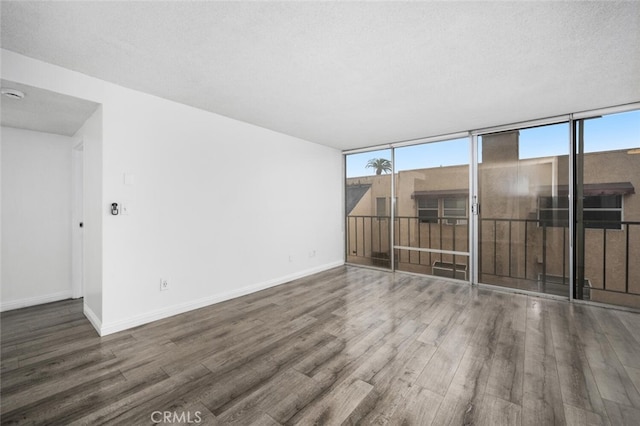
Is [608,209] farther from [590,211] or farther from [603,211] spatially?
[590,211]

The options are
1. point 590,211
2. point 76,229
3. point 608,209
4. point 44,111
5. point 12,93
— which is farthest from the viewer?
point 76,229

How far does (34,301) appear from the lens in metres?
3.34

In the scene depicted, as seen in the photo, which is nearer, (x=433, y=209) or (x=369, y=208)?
(x=433, y=209)

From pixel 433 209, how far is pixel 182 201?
3807 mm

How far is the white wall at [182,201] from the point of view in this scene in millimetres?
2570

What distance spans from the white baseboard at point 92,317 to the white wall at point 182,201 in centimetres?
7

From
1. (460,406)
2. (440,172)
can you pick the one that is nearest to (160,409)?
(460,406)

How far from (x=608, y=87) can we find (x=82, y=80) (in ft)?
16.3

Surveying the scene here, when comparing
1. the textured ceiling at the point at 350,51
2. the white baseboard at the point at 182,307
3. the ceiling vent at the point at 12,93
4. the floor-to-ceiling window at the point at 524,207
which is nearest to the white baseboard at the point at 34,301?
the white baseboard at the point at 182,307

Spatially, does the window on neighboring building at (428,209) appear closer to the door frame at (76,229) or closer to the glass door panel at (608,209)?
the glass door panel at (608,209)

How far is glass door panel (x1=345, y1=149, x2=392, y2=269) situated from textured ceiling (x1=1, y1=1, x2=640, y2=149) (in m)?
2.05

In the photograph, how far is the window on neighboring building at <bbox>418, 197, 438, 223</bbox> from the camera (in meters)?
4.53

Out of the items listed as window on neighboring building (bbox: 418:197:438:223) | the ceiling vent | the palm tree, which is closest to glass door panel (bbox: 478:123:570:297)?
window on neighboring building (bbox: 418:197:438:223)
